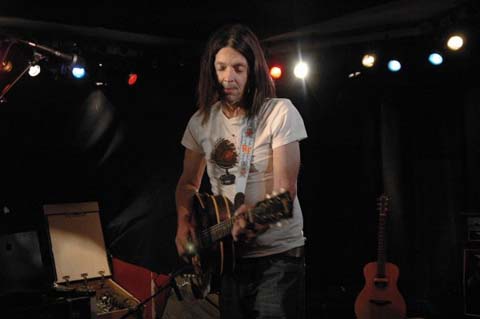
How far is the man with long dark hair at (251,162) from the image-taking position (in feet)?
8.47

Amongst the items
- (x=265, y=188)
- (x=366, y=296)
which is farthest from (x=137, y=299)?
(x=265, y=188)

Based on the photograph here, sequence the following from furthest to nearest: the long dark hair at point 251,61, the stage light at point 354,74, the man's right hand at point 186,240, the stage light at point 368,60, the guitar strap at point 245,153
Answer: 1. the stage light at point 354,74
2. the stage light at point 368,60
3. the man's right hand at point 186,240
4. the long dark hair at point 251,61
5. the guitar strap at point 245,153

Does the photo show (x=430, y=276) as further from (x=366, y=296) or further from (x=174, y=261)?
(x=174, y=261)

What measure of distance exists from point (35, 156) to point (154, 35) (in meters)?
1.46

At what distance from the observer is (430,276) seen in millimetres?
5410

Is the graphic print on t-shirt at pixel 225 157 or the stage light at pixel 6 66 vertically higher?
the stage light at pixel 6 66

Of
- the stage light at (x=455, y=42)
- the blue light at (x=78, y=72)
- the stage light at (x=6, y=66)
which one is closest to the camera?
Answer: the stage light at (x=6, y=66)

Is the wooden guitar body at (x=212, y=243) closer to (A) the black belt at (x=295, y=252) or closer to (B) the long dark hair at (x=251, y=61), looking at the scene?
(A) the black belt at (x=295, y=252)

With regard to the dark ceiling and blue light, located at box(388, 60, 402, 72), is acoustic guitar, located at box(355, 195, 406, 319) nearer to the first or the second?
blue light, located at box(388, 60, 402, 72)

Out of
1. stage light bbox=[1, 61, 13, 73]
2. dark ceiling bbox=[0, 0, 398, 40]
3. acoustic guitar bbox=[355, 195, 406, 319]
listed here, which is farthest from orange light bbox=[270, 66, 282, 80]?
stage light bbox=[1, 61, 13, 73]

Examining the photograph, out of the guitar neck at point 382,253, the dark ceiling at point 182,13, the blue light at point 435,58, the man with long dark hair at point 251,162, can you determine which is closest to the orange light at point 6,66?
the dark ceiling at point 182,13

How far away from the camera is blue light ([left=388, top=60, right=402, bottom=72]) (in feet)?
16.8

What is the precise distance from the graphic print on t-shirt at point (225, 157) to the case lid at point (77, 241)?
273cm

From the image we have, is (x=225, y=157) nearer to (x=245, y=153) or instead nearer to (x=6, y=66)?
(x=245, y=153)
